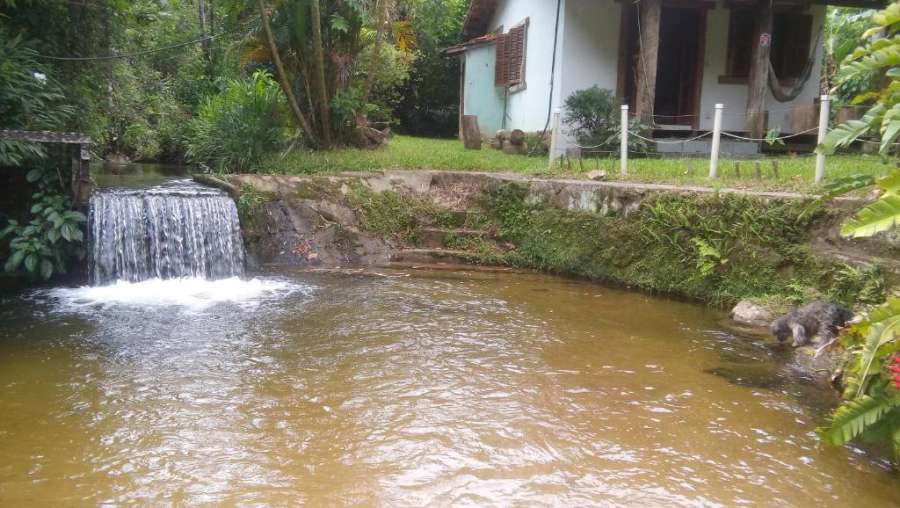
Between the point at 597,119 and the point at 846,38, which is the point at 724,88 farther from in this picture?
the point at 846,38

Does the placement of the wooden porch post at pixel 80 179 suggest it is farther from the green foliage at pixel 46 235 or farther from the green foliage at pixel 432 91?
the green foliage at pixel 432 91

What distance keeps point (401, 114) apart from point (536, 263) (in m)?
15.5

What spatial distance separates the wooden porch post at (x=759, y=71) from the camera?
12.8 meters

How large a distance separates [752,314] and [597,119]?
6432 mm

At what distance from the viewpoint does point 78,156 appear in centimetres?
851

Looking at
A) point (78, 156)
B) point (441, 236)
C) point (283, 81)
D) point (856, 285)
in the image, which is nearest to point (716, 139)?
point (856, 285)

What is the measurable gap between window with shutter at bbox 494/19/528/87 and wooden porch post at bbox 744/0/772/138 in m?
4.95

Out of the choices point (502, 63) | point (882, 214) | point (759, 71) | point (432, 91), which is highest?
point (502, 63)

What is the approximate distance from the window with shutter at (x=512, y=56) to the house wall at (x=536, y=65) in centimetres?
20

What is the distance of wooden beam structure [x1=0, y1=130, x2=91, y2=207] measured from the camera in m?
7.55

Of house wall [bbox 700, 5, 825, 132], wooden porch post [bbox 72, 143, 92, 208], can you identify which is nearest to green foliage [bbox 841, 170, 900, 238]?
wooden porch post [bbox 72, 143, 92, 208]

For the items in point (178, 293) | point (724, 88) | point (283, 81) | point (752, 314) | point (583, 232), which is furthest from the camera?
point (724, 88)

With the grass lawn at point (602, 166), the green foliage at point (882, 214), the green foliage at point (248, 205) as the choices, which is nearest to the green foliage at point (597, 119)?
the grass lawn at point (602, 166)

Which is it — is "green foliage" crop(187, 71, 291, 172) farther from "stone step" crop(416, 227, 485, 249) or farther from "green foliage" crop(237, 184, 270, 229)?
"stone step" crop(416, 227, 485, 249)
